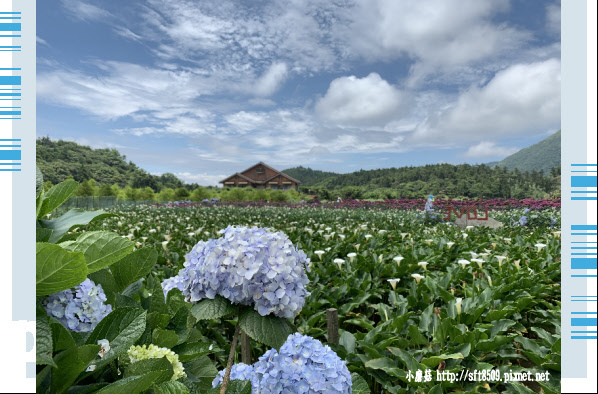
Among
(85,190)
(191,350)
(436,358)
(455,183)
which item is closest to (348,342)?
(436,358)

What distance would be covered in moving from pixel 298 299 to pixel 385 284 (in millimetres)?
3305

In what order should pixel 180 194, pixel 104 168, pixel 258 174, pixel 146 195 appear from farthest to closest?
pixel 258 174 → pixel 104 168 → pixel 146 195 → pixel 180 194

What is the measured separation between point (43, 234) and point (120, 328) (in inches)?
14.1

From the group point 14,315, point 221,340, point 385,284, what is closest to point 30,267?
point 14,315

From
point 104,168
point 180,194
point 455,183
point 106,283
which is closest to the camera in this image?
point 106,283

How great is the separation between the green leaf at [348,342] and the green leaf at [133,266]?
160 cm

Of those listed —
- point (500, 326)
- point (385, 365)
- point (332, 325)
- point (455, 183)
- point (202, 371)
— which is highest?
point (455, 183)

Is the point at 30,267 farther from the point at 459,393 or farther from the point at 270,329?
the point at 459,393

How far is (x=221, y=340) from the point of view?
2902mm

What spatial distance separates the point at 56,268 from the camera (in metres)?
0.77

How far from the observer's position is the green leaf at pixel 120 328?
0.98 metres

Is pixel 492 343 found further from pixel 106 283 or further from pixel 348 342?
pixel 106 283

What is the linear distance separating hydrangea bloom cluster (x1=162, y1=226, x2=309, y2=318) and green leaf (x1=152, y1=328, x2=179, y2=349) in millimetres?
185

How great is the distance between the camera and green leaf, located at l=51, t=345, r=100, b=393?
85 cm
